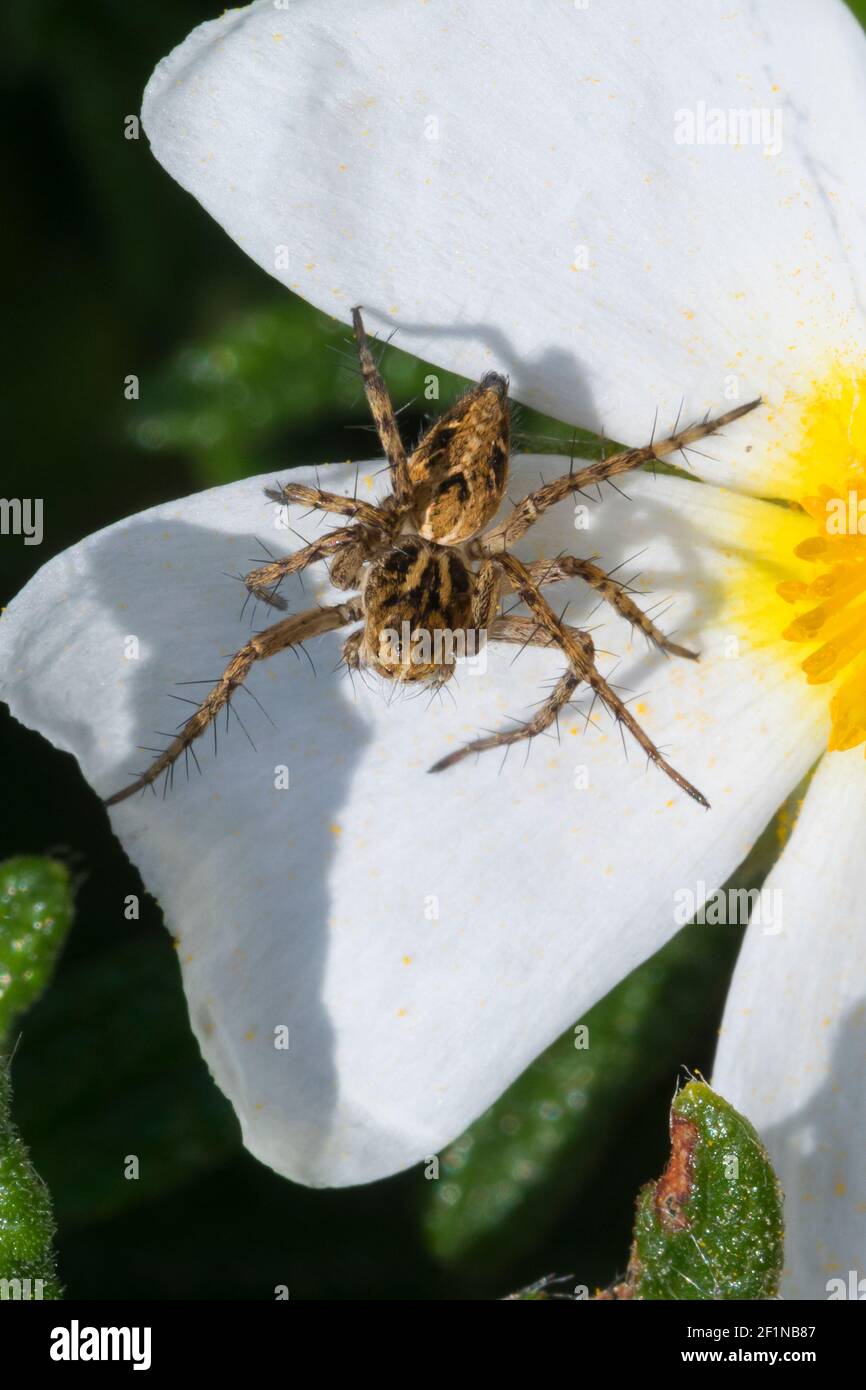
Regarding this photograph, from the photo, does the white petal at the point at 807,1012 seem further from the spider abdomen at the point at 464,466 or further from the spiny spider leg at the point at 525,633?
the spider abdomen at the point at 464,466

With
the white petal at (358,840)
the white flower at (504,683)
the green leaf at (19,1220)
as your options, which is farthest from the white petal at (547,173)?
the green leaf at (19,1220)

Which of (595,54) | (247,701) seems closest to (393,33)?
(595,54)

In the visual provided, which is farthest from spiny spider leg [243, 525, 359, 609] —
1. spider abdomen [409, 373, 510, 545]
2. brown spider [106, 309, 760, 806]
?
spider abdomen [409, 373, 510, 545]

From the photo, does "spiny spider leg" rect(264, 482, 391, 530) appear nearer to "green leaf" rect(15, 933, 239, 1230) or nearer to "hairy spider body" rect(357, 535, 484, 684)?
"hairy spider body" rect(357, 535, 484, 684)

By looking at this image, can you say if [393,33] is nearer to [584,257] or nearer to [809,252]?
[584,257]

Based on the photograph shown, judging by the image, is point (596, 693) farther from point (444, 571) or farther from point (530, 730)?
point (444, 571)

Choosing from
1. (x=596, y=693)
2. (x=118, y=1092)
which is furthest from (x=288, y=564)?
(x=118, y=1092)
